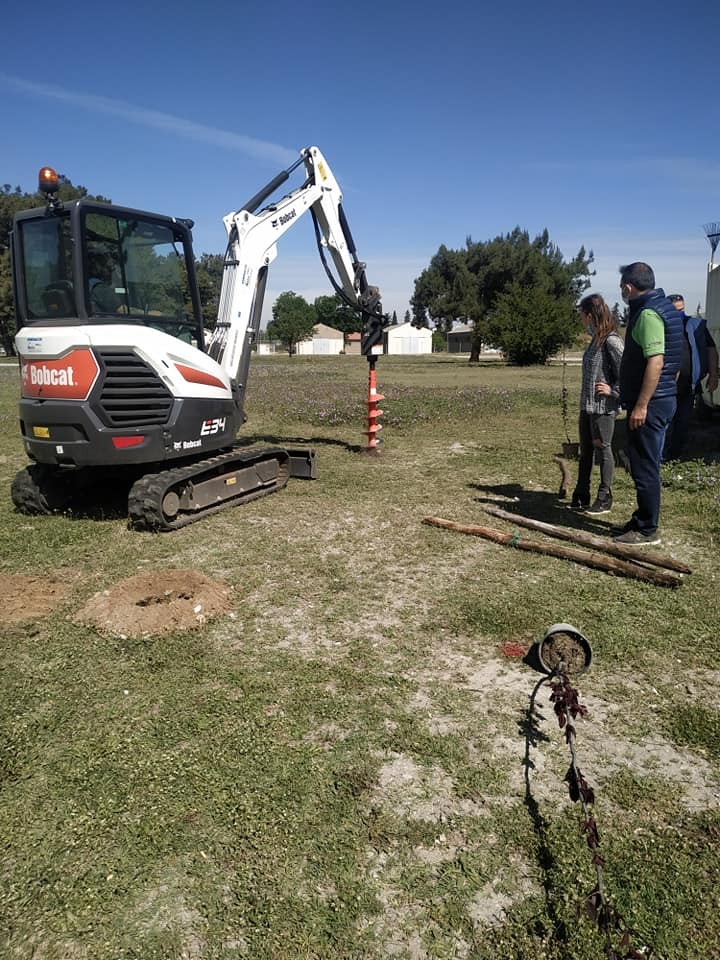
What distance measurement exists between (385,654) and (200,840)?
170cm

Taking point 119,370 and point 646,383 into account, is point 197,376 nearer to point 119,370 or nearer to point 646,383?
point 119,370

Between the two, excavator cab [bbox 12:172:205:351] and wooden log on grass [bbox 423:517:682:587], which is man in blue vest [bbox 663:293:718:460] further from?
excavator cab [bbox 12:172:205:351]

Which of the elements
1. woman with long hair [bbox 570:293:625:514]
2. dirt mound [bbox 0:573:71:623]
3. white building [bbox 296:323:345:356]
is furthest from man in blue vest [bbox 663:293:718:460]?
white building [bbox 296:323:345:356]

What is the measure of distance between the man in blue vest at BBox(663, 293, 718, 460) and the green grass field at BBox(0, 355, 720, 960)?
11.9 feet

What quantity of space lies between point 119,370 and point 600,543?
181 inches

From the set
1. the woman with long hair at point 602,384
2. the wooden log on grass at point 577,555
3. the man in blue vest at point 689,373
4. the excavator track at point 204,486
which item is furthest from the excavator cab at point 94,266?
the man in blue vest at point 689,373

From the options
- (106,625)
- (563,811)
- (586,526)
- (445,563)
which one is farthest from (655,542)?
(106,625)

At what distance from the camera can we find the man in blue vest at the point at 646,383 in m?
5.29

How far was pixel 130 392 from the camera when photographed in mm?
6176

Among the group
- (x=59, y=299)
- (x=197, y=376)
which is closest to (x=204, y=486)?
(x=197, y=376)

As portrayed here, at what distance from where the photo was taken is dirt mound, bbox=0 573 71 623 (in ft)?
15.1

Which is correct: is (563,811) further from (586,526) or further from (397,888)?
(586,526)

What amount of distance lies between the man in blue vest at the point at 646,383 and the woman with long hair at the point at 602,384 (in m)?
0.67

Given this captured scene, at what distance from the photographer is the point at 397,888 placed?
7.77 ft
